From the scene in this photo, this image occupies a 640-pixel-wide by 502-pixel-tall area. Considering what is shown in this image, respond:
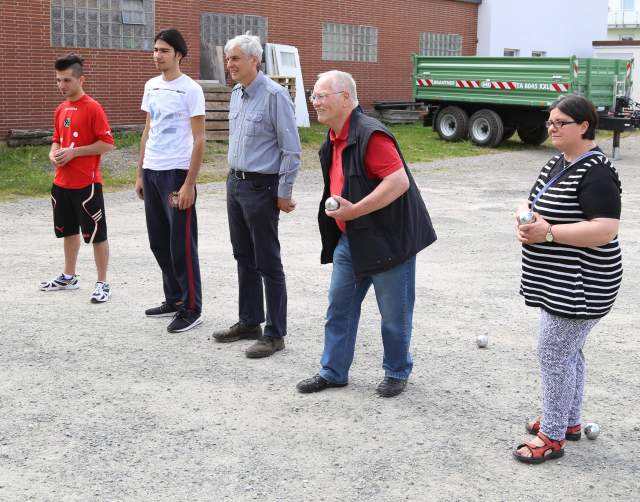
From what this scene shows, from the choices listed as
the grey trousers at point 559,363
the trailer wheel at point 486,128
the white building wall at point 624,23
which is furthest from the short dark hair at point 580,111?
the white building wall at point 624,23

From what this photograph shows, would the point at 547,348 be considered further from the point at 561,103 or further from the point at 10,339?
the point at 10,339

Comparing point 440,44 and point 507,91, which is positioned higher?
point 440,44

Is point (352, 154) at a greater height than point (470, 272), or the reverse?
point (352, 154)

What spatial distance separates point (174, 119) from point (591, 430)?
3263mm

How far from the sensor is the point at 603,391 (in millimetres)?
4871


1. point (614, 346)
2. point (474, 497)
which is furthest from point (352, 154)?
point (614, 346)

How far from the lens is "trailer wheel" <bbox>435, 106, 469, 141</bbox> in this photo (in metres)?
20.7

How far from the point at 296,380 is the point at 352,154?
4.63 feet

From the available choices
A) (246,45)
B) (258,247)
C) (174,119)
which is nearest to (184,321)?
(258,247)

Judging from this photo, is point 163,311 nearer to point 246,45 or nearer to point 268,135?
point 268,135

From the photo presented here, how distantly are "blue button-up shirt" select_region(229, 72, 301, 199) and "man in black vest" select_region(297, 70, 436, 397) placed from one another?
55 cm

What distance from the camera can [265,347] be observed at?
543 centimetres

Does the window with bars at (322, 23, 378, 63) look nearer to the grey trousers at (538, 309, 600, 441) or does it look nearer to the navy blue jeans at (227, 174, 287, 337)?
the navy blue jeans at (227, 174, 287, 337)

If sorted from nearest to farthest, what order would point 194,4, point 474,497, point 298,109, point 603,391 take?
1. point 474,497
2. point 603,391
3. point 194,4
4. point 298,109
